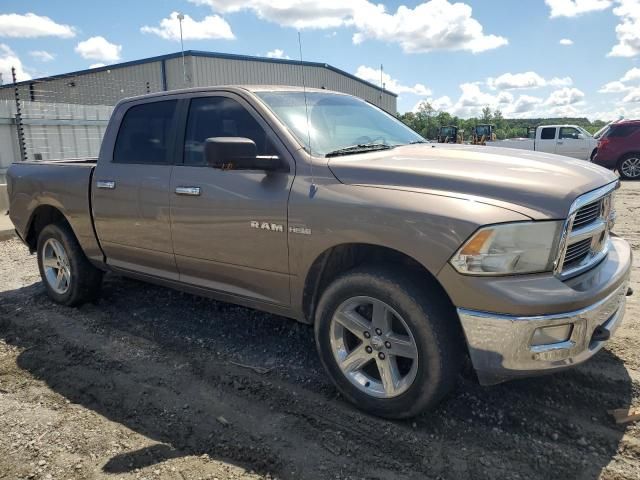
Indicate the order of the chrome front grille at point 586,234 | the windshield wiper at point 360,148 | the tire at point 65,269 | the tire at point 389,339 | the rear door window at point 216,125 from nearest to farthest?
1. the chrome front grille at point 586,234
2. the tire at point 389,339
3. the windshield wiper at point 360,148
4. the rear door window at point 216,125
5. the tire at point 65,269

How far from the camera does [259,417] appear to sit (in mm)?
3119

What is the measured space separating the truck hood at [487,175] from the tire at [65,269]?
3.03 metres

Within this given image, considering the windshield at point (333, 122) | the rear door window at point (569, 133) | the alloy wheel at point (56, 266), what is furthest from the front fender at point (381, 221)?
the rear door window at point (569, 133)

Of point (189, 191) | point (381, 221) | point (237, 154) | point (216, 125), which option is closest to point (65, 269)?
point (189, 191)

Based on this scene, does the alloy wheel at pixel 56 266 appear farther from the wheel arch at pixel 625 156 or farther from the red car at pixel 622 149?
the wheel arch at pixel 625 156

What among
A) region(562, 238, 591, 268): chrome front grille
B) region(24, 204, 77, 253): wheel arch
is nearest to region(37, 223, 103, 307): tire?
region(24, 204, 77, 253): wheel arch

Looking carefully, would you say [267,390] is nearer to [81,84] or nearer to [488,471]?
[488,471]

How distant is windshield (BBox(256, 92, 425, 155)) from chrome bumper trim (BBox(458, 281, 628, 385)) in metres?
1.47

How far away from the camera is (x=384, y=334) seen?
9.67ft

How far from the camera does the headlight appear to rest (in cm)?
251

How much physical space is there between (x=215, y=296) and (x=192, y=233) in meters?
0.50

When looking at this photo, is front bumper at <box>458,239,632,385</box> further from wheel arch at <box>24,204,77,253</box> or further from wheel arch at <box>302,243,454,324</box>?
wheel arch at <box>24,204,77,253</box>

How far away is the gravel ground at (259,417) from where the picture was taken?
2.68 metres

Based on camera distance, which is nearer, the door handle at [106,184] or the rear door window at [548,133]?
the door handle at [106,184]
